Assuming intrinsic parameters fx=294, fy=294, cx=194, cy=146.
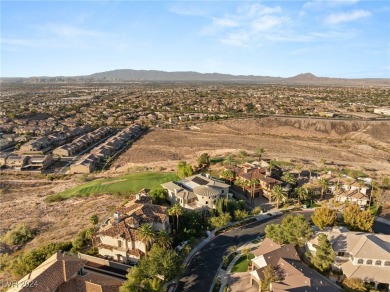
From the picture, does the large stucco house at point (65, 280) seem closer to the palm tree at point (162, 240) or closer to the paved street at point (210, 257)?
the palm tree at point (162, 240)

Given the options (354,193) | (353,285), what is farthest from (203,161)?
(353,285)

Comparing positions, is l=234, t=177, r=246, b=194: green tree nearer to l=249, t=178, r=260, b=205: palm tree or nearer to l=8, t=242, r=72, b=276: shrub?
l=249, t=178, r=260, b=205: palm tree

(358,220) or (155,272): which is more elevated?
(358,220)

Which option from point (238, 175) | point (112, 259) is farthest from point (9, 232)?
point (238, 175)

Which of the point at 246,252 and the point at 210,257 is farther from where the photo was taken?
the point at 210,257

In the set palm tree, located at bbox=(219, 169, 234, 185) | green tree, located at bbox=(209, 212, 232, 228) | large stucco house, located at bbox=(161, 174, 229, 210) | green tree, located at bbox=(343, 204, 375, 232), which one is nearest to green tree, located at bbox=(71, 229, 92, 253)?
large stucco house, located at bbox=(161, 174, 229, 210)

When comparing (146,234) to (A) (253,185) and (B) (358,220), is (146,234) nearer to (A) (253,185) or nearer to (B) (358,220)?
(A) (253,185)
